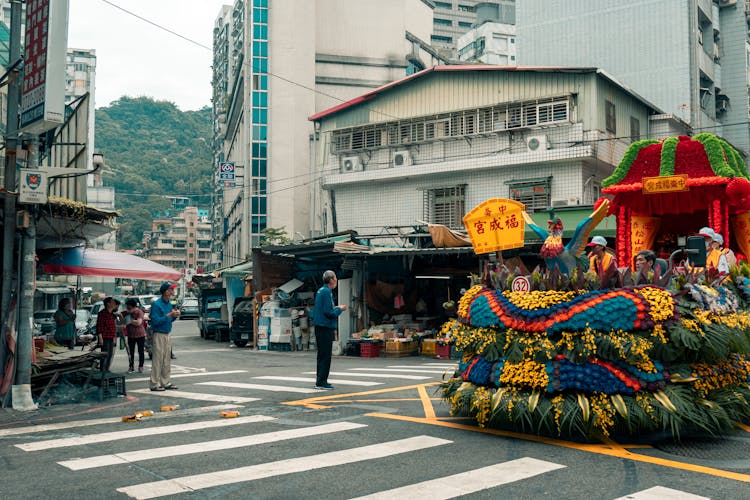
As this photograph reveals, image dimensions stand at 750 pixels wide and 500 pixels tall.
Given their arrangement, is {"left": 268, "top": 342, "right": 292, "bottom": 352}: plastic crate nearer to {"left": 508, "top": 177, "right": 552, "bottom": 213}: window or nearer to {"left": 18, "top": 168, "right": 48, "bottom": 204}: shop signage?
{"left": 508, "top": 177, "right": 552, "bottom": 213}: window

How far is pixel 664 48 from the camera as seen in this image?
1265 inches

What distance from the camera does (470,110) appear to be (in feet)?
87.7

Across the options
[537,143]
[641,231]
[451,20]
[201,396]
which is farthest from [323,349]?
[451,20]

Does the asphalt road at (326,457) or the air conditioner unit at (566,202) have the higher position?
the air conditioner unit at (566,202)

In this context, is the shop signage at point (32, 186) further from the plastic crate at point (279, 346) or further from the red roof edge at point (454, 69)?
the red roof edge at point (454, 69)

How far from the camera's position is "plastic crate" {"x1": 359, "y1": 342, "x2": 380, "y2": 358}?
20016 mm

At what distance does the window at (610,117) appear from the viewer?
24781 millimetres

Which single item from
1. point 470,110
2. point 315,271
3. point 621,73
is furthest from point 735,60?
point 315,271

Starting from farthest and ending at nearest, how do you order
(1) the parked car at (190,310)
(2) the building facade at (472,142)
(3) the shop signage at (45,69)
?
1. (1) the parked car at (190,310)
2. (2) the building facade at (472,142)
3. (3) the shop signage at (45,69)

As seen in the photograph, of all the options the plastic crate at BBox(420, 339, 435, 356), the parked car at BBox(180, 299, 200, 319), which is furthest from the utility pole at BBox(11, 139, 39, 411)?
the parked car at BBox(180, 299, 200, 319)

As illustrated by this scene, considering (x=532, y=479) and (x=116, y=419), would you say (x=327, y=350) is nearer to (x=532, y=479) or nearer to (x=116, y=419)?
(x=116, y=419)

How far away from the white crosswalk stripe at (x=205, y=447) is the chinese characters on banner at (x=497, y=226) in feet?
10.9

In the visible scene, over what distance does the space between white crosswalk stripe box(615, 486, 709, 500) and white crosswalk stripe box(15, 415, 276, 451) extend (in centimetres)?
482

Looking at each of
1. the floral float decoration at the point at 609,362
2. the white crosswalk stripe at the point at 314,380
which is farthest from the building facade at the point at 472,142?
the floral float decoration at the point at 609,362
